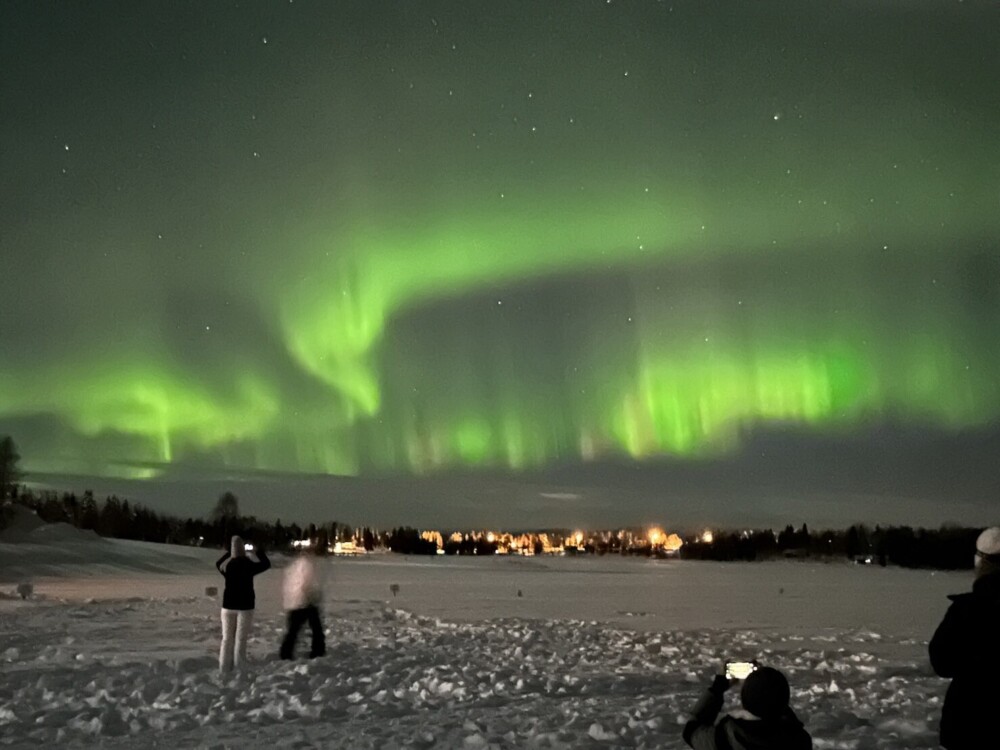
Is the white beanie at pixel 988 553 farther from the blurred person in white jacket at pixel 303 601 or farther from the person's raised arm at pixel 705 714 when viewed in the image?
the blurred person in white jacket at pixel 303 601

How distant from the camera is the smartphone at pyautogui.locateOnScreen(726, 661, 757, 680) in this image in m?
4.28

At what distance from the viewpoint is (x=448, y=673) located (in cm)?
1284

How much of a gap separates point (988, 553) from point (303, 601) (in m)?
10.5

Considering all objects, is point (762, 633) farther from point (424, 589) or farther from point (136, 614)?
point (424, 589)

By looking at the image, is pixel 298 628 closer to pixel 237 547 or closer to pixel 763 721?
pixel 237 547

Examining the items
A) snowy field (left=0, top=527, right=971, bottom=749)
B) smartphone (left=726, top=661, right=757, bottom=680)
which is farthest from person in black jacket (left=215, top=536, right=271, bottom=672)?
smartphone (left=726, top=661, right=757, bottom=680)

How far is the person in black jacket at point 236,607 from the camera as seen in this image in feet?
41.5

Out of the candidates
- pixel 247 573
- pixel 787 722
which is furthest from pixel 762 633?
pixel 787 722

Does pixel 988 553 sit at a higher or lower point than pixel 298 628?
higher

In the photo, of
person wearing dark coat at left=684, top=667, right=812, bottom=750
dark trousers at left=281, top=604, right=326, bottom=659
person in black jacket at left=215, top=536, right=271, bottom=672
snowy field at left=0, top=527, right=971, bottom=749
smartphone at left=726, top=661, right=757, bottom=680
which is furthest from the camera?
dark trousers at left=281, top=604, right=326, bottom=659

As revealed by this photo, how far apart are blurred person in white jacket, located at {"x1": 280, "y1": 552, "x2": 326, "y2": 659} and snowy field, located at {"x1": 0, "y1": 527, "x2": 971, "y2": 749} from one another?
12.0 inches

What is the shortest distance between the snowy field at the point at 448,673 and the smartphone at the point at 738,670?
15.5 feet

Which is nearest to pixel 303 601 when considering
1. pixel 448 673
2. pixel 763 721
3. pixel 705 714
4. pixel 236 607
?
pixel 236 607

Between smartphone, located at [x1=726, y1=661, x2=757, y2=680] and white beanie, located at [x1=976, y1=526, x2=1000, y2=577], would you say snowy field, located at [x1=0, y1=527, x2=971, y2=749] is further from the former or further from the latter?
smartphone, located at [x1=726, y1=661, x2=757, y2=680]
